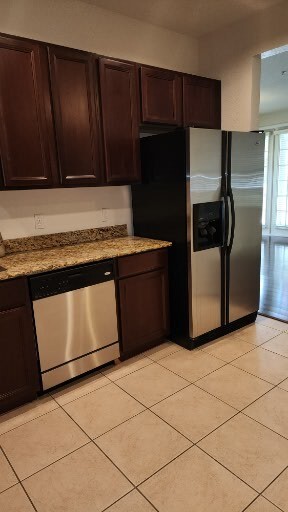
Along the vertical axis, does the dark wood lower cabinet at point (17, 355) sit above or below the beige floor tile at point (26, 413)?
above

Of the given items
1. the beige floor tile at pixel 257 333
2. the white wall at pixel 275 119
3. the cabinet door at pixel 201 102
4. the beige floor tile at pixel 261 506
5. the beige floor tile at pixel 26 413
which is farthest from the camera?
the white wall at pixel 275 119

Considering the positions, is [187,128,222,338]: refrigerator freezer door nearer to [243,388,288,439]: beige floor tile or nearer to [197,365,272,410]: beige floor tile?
[197,365,272,410]: beige floor tile

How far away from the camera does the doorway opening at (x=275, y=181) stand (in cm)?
410

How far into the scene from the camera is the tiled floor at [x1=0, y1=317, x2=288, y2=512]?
1.48m

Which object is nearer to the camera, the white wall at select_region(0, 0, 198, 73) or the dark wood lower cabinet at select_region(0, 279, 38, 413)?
the dark wood lower cabinet at select_region(0, 279, 38, 413)

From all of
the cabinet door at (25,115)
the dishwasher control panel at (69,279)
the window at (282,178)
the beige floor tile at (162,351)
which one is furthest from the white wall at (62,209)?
the window at (282,178)

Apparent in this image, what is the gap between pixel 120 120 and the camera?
2.56 meters

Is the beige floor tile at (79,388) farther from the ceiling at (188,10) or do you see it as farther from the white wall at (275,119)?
the white wall at (275,119)

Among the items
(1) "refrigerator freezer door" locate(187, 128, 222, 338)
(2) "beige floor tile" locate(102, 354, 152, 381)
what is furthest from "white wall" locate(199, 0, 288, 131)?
(2) "beige floor tile" locate(102, 354, 152, 381)

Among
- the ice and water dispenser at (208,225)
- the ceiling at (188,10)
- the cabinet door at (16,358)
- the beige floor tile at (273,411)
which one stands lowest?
the beige floor tile at (273,411)

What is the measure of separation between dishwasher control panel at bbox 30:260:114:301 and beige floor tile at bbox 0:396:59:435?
0.71 meters

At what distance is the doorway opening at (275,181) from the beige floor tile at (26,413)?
2486 millimetres

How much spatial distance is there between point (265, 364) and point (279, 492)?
3.55ft

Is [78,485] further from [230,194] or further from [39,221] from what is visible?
[230,194]
